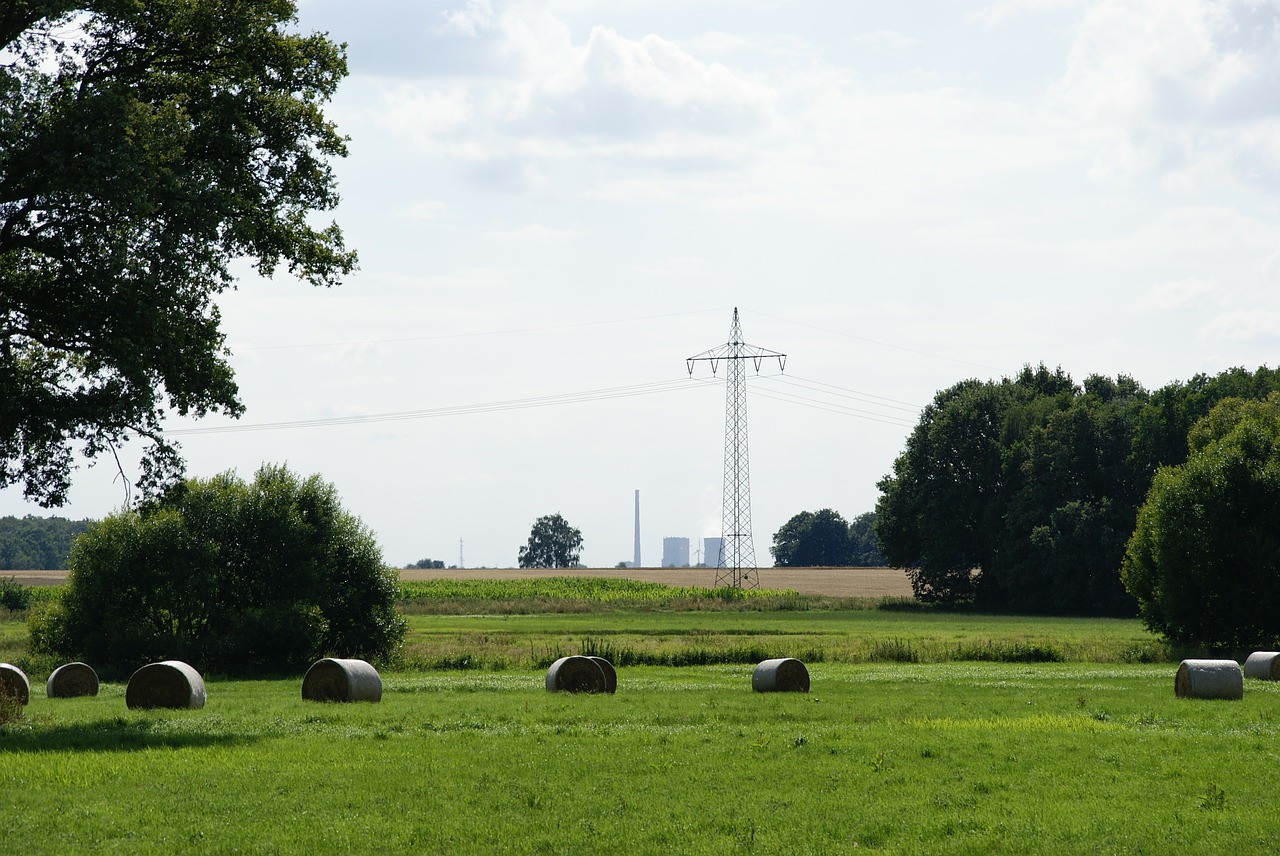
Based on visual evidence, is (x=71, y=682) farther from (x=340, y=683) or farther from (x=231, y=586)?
(x=231, y=586)

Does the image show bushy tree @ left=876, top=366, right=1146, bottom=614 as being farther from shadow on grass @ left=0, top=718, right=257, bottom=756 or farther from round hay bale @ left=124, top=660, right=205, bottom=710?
shadow on grass @ left=0, top=718, right=257, bottom=756

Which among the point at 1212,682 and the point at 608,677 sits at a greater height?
the point at 1212,682

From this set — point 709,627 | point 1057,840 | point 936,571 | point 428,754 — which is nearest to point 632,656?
point 709,627

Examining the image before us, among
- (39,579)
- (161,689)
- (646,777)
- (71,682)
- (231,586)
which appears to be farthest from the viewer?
Result: (39,579)

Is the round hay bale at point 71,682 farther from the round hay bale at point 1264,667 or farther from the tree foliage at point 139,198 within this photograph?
the round hay bale at point 1264,667

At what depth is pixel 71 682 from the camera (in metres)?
37.8

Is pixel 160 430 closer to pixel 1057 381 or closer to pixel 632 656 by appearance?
pixel 632 656

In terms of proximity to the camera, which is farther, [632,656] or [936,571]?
[936,571]

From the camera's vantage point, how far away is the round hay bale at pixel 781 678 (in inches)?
1453

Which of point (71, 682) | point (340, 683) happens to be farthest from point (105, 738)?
point (71, 682)

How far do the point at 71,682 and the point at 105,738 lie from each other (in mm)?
14849

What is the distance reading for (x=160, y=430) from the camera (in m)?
29.5

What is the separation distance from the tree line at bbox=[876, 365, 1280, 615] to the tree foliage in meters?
82.6

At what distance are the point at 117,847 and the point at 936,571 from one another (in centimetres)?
10590
